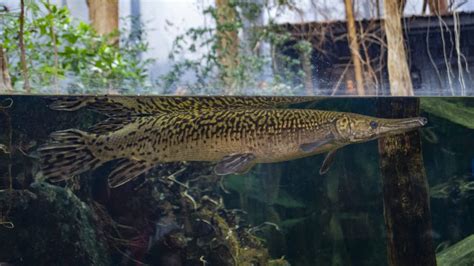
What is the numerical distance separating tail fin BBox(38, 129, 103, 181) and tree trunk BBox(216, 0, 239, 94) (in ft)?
3.85

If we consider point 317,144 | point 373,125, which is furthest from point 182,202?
point 373,125

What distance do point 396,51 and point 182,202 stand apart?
80.0 inches

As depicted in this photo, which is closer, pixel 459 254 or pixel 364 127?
pixel 364 127

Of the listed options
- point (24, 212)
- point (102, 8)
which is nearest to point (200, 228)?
point (24, 212)

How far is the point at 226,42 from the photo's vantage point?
433cm

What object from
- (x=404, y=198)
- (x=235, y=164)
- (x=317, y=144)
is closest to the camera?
(x=235, y=164)

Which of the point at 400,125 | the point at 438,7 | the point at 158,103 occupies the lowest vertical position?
the point at 400,125

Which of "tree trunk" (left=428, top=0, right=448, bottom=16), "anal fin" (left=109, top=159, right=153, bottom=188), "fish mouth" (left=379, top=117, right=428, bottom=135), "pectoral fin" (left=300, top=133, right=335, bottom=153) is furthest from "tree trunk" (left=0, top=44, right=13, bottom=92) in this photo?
"tree trunk" (left=428, top=0, right=448, bottom=16)

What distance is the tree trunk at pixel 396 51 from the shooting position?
428 cm

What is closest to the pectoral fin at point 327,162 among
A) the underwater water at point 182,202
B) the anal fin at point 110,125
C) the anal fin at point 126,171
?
the underwater water at point 182,202

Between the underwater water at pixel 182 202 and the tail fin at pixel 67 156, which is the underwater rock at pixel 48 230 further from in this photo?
the tail fin at pixel 67 156

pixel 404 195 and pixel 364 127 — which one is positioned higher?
pixel 364 127

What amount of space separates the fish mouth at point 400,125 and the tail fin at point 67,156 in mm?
2047

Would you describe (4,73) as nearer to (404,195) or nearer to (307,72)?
(307,72)
